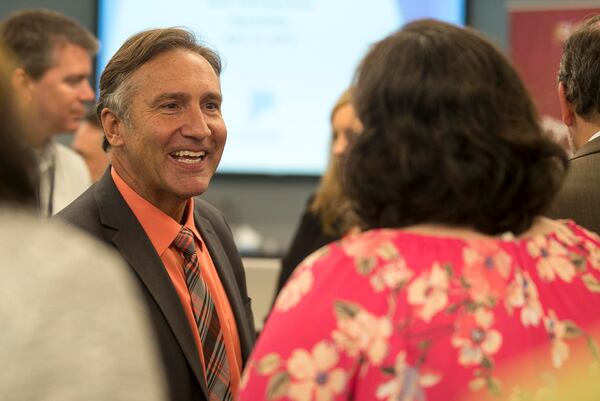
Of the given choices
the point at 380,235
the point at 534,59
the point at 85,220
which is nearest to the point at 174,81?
the point at 85,220

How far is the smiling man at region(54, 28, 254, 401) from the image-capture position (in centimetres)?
220

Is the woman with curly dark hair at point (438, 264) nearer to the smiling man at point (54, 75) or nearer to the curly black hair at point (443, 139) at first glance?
the curly black hair at point (443, 139)

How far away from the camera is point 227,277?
2.47 meters

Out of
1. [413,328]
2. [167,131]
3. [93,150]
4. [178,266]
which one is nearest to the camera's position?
[413,328]

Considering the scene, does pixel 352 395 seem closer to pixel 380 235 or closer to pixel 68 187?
pixel 380 235

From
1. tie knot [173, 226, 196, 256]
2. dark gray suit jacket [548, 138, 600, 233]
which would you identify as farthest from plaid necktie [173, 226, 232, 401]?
dark gray suit jacket [548, 138, 600, 233]

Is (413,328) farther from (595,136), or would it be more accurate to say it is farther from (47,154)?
(47,154)

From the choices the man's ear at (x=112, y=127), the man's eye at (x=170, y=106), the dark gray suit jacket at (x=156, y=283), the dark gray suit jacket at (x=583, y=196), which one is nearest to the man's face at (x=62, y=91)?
the man's ear at (x=112, y=127)

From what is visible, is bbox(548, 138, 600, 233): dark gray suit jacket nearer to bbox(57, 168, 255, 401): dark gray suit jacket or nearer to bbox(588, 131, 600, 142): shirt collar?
bbox(588, 131, 600, 142): shirt collar

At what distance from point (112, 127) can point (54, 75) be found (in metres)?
1.48

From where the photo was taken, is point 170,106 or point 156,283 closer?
point 156,283

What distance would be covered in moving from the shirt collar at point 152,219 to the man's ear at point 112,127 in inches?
3.9

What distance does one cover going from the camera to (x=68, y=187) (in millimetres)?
3670

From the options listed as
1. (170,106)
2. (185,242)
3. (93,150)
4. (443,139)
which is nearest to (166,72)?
(170,106)
